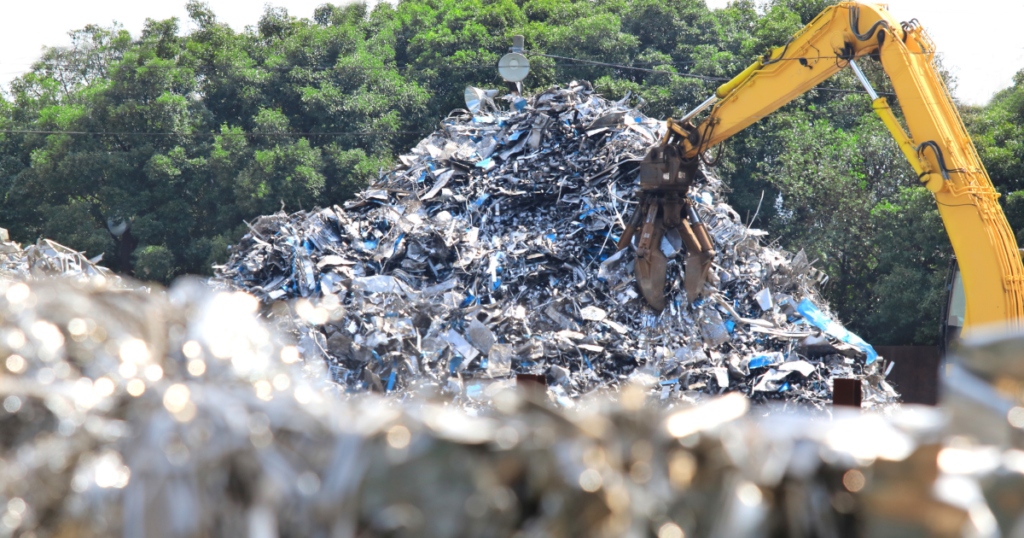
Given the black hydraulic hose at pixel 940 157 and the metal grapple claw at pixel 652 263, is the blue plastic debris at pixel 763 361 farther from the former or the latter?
the black hydraulic hose at pixel 940 157

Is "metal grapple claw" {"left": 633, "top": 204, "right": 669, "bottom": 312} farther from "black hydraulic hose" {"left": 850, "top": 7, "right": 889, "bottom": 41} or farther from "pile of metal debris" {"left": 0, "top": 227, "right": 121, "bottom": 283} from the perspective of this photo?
"pile of metal debris" {"left": 0, "top": 227, "right": 121, "bottom": 283}

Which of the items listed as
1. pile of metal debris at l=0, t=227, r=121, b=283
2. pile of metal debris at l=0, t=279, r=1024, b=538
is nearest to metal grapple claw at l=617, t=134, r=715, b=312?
pile of metal debris at l=0, t=279, r=1024, b=538

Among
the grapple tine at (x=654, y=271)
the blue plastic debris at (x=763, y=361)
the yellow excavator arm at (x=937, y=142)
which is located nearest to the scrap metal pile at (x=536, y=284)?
the blue plastic debris at (x=763, y=361)

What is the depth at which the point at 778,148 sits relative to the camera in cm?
1895

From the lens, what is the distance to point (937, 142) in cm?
655

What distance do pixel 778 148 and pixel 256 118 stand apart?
47.3 feet

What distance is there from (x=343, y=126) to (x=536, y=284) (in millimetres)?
13345

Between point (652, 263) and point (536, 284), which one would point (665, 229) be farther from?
point (536, 284)

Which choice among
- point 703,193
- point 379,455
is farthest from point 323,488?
point 703,193

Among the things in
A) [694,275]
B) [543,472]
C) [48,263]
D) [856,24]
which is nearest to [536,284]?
[694,275]

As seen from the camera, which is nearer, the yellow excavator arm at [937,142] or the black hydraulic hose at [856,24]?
the yellow excavator arm at [937,142]

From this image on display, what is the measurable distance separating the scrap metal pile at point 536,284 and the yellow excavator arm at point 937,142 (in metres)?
2.22

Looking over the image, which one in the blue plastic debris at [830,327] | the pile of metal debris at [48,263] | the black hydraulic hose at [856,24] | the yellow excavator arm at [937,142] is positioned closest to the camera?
the yellow excavator arm at [937,142]

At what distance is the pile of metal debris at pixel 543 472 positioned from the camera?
1081 mm
